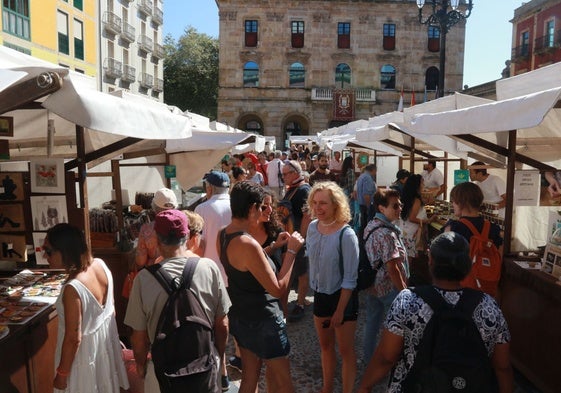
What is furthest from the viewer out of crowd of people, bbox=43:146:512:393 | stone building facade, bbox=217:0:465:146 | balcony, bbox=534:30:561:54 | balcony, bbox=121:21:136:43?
stone building facade, bbox=217:0:465:146

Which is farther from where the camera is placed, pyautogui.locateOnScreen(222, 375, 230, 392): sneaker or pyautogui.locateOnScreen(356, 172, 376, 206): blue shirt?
pyautogui.locateOnScreen(356, 172, 376, 206): blue shirt

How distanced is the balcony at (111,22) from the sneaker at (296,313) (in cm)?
2807

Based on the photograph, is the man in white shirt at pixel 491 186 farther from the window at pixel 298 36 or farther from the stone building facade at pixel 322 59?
the window at pixel 298 36

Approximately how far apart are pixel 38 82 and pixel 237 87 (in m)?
34.7

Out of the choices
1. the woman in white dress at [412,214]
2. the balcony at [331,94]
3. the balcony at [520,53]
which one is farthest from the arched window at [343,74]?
the woman in white dress at [412,214]

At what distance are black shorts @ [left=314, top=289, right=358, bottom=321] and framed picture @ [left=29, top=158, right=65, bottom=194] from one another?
197cm

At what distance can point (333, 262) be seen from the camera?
3.40 m

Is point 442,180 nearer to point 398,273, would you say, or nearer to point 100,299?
point 398,273

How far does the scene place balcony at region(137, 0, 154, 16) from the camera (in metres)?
34.4

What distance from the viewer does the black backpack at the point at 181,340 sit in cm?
235

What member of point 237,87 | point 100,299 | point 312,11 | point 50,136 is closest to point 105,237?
point 50,136

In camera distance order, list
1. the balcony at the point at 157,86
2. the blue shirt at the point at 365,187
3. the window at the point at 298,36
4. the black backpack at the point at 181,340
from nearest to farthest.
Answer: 1. the black backpack at the point at 181,340
2. the blue shirt at the point at 365,187
3. the window at the point at 298,36
4. the balcony at the point at 157,86

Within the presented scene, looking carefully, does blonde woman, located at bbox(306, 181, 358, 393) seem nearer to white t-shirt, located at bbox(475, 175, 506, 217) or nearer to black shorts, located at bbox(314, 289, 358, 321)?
black shorts, located at bbox(314, 289, 358, 321)

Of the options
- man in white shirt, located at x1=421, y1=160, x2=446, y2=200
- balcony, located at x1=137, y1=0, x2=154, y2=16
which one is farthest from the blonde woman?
balcony, located at x1=137, y1=0, x2=154, y2=16
